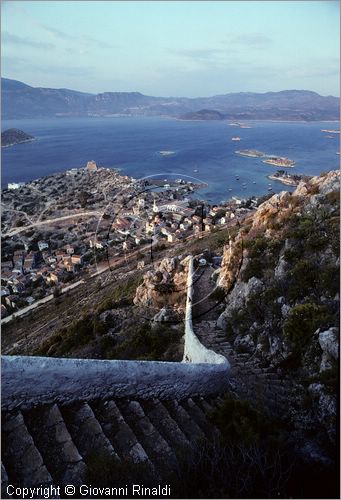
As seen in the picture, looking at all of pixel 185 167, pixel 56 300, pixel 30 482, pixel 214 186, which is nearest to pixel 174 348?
pixel 30 482

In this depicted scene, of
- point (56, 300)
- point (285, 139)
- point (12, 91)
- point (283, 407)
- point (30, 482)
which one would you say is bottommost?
point (56, 300)

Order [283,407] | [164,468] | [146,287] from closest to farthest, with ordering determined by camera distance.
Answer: [164,468]
[283,407]
[146,287]

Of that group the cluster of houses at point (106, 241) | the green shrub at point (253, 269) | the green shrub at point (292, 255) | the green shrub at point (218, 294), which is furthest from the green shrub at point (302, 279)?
the cluster of houses at point (106, 241)

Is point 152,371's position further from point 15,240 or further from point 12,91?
point 12,91

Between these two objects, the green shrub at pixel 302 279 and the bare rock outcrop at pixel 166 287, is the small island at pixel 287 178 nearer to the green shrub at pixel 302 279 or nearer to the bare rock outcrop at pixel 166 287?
the bare rock outcrop at pixel 166 287

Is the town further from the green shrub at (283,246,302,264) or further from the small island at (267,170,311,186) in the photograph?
the small island at (267,170,311,186)

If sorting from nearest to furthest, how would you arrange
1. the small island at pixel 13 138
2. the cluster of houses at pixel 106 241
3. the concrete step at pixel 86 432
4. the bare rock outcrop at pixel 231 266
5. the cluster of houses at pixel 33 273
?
the concrete step at pixel 86 432, the bare rock outcrop at pixel 231 266, the cluster of houses at pixel 106 241, the cluster of houses at pixel 33 273, the small island at pixel 13 138

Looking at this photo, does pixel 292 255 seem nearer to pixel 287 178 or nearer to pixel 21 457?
pixel 21 457
